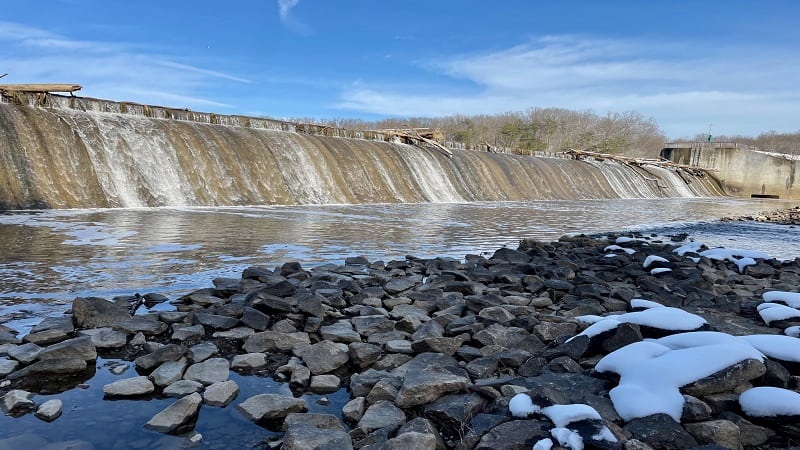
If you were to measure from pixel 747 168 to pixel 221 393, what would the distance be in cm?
5395

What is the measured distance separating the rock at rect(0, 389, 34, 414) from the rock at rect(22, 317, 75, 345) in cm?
76

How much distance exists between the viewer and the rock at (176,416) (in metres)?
2.20

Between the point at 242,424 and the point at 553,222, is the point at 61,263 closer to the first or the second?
the point at 242,424

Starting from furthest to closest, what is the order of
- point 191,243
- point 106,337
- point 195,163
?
point 195,163
point 191,243
point 106,337

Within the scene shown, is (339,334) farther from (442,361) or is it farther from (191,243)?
(191,243)

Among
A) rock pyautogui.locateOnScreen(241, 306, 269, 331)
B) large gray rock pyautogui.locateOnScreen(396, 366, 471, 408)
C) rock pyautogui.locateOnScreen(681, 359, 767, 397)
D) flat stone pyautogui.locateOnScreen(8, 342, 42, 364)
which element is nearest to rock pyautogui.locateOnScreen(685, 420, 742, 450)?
rock pyautogui.locateOnScreen(681, 359, 767, 397)

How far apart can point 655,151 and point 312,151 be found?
101131 mm

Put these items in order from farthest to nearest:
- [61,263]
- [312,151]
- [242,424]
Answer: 1. [312,151]
2. [61,263]
3. [242,424]

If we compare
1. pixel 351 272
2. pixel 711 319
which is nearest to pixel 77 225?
pixel 351 272

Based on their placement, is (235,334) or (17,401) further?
(235,334)

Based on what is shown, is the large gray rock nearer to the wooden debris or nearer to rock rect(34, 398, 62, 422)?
rock rect(34, 398, 62, 422)

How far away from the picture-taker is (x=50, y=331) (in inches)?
125

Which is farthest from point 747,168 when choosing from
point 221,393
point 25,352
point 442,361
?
point 25,352

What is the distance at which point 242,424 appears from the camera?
90.2 inches
